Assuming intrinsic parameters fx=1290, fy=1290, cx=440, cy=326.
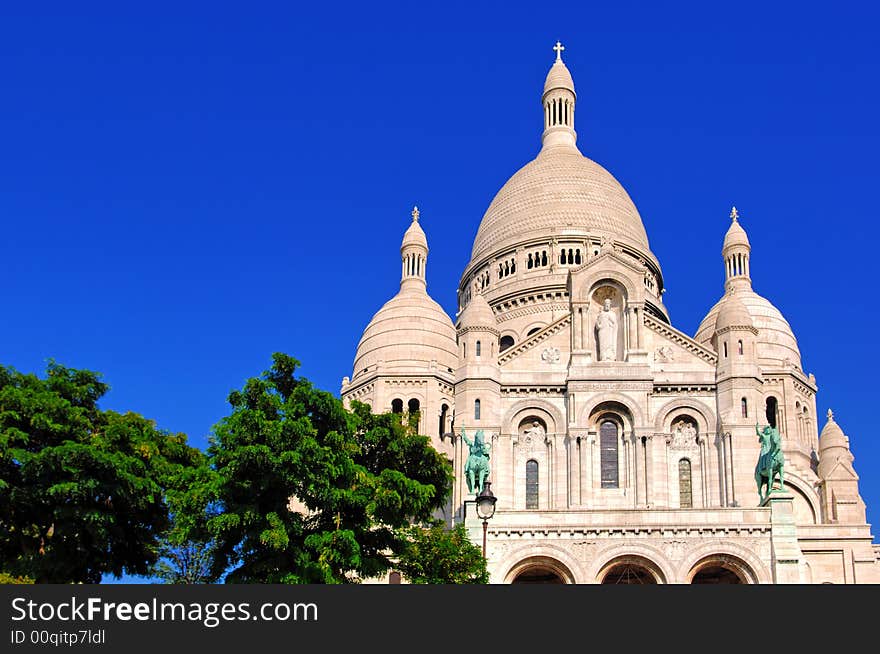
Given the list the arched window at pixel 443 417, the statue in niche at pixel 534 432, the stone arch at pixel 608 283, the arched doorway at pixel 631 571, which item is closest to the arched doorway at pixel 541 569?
the arched doorway at pixel 631 571

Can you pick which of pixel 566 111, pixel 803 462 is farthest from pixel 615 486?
pixel 566 111

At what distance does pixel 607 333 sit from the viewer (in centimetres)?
6462

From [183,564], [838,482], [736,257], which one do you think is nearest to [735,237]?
[736,257]

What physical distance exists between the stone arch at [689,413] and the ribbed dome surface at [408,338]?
14907mm

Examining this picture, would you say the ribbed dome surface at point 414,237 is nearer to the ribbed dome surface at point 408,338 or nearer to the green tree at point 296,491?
the ribbed dome surface at point 408,338

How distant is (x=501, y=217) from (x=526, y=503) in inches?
1262

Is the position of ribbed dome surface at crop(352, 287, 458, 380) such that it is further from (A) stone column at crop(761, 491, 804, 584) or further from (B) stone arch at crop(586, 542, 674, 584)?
(A) stone column at crop(761, 491, 804, 584)

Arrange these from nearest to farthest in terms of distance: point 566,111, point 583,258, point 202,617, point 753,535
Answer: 1. point 202,617
2. point 753,535
3. point 583,258
4. point 566,111

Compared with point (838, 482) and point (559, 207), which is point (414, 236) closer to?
point (559, 207)

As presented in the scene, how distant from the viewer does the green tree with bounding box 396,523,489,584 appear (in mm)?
45156

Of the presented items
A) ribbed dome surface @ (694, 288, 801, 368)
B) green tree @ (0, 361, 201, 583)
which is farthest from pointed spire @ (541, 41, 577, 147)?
green tree @ (0, 361, 201, 583)

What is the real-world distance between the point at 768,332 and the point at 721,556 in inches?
1085

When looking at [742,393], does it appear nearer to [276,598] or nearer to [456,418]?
[456,418]

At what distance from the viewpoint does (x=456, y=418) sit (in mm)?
62594
